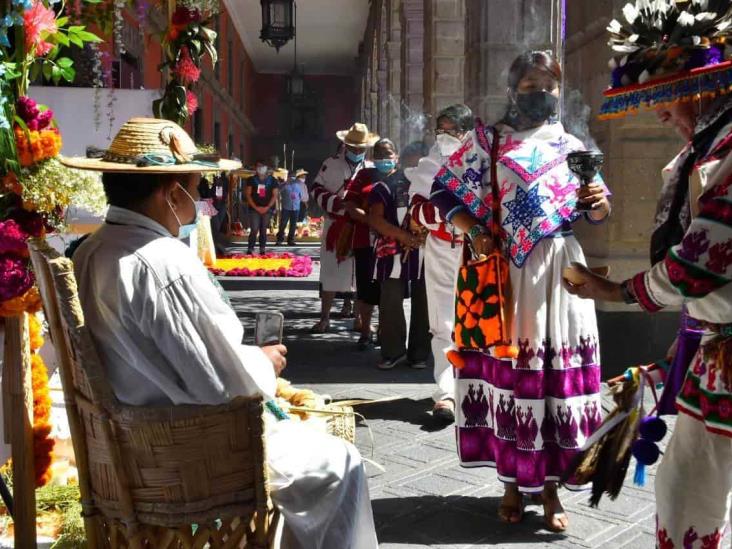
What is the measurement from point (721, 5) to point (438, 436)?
325 cm

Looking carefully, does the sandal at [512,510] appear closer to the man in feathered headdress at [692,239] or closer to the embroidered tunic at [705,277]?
the man in feathered headdress at [692,239]

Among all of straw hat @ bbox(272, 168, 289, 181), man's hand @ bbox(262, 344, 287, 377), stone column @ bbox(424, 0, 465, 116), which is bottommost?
man's hand @ bbox(262, 344, 287, 377)

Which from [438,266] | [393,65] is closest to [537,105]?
[438,266]

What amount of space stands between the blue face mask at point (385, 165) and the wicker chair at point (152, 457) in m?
5.09

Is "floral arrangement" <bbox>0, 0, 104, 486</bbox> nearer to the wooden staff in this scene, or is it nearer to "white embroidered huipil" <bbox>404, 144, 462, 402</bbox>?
the wooden staff

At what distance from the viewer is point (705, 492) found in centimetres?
246

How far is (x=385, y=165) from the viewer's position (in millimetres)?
7496

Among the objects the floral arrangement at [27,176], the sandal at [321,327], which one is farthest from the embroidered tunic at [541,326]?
the sandal at [321,327]

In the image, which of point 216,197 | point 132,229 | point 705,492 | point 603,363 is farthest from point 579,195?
point 216,197

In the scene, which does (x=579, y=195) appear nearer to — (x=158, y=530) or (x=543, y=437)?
(x=543, y=437)

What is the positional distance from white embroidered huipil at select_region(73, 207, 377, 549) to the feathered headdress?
4.27 feet

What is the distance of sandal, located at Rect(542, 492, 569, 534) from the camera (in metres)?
3.84

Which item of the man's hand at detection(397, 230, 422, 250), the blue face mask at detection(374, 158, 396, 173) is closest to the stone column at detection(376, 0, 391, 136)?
the blue face mask at detection(374, 158, 396, 173)

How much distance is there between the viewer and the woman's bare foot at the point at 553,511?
12.6 ft
